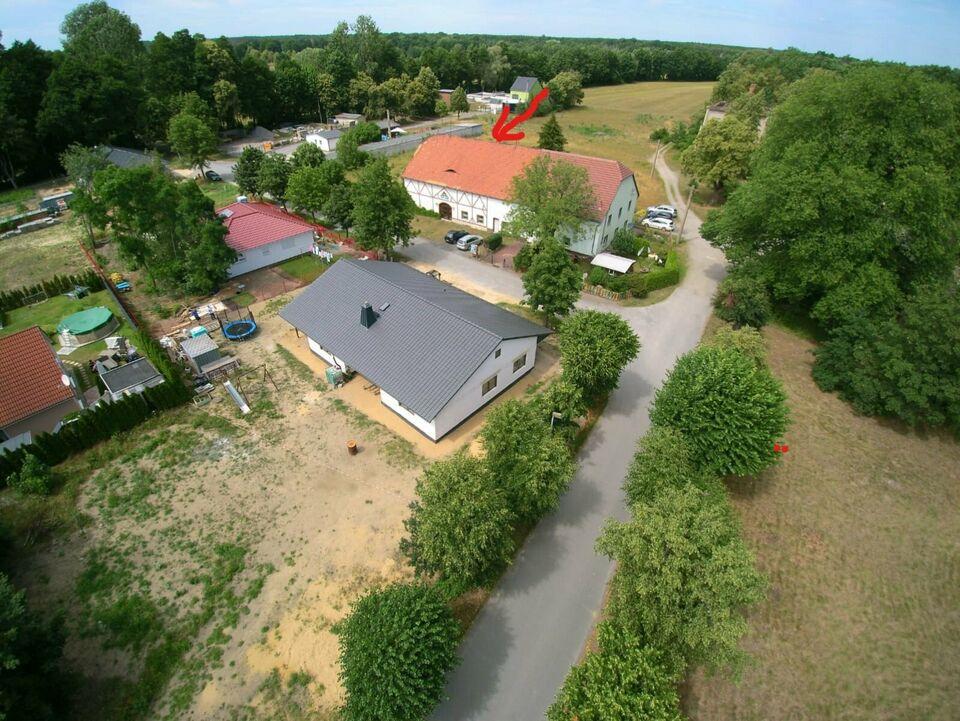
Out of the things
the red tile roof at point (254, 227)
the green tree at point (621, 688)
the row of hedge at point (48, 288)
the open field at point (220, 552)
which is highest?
the red tile roof at point (254, 227)

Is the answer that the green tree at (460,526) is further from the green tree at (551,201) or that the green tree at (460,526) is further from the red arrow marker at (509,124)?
the red arrow marker at (509,124)

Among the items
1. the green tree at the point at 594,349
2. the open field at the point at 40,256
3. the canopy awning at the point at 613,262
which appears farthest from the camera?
the open field at the point at 40,256

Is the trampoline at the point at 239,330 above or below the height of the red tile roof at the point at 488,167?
below

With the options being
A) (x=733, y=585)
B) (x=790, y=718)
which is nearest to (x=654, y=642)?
(x=733, y=585)

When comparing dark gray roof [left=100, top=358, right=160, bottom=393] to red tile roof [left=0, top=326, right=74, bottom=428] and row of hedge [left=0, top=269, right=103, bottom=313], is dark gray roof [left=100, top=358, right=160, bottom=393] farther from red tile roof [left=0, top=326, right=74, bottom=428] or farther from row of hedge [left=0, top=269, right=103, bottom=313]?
row of hedge [left=0, top=269, right=103, bottom=313]

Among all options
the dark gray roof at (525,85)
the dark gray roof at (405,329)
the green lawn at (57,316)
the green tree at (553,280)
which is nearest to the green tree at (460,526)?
the dark gray roof at (405,329)

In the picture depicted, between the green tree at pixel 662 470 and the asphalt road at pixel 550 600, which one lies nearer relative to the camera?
the asphalt road at pixel 550 600
